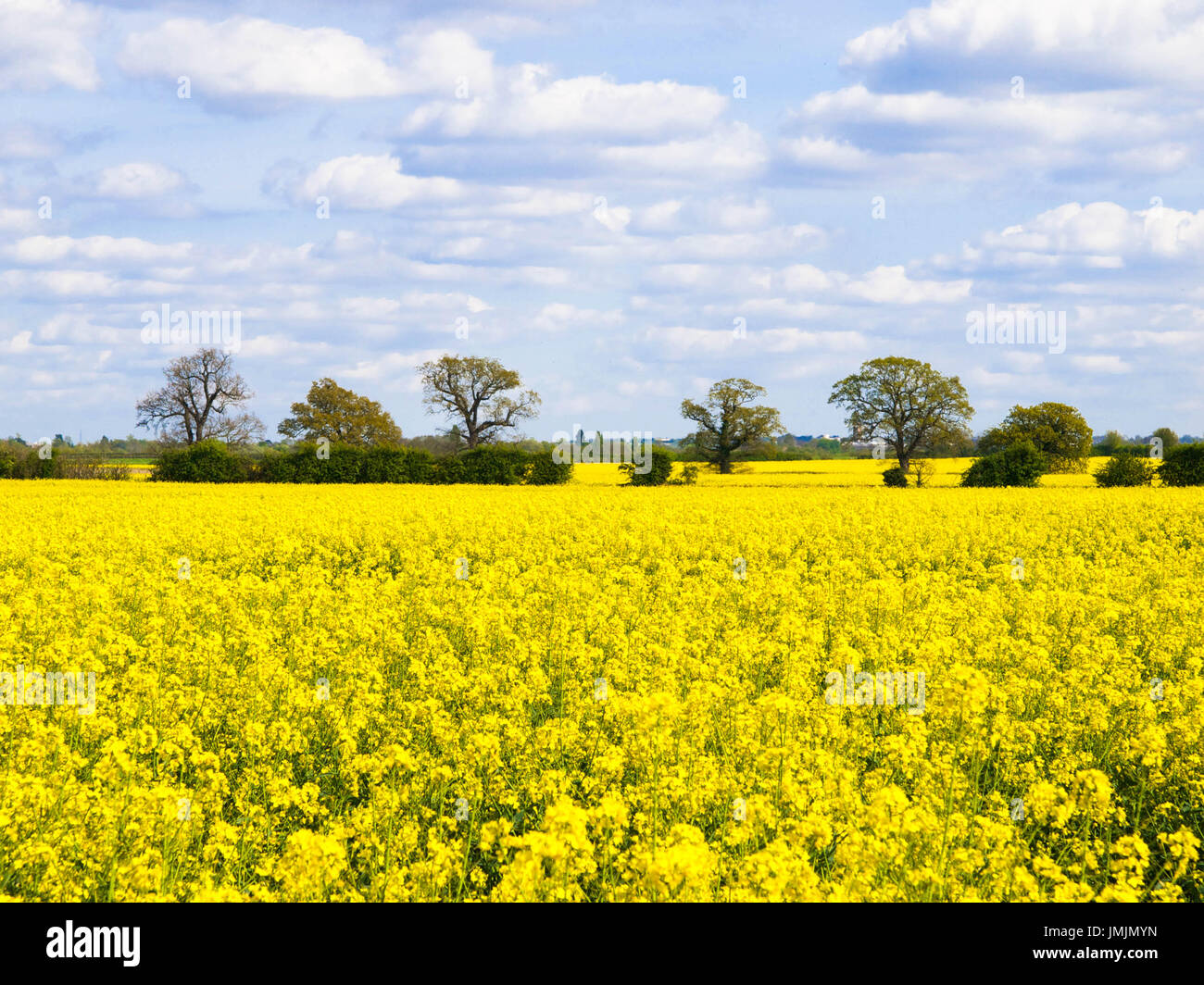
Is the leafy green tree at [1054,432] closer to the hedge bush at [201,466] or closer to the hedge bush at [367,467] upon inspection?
the hedge bush at [367,467]

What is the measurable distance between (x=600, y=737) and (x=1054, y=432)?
215 ft

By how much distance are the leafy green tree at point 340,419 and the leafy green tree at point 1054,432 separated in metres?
42.8

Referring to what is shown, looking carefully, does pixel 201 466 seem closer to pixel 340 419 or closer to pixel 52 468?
pixel 52 468

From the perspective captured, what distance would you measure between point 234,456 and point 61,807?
50073 mm

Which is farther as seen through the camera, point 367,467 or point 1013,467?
point 1013,467

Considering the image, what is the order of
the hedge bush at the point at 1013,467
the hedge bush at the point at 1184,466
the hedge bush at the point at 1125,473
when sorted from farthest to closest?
the hedge bush at the point at 1013,467
the hedge bush at the point at 1125,473
the hedge bush at the point at 1184,466

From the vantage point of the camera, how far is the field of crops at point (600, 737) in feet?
15.8

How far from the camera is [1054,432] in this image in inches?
2542

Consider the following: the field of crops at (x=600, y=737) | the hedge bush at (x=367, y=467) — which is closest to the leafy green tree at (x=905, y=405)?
the hedge bush at (x=367, y=467)

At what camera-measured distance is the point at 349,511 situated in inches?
984

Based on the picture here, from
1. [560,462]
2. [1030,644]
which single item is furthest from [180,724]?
[560,462]

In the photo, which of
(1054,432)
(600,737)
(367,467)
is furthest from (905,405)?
(600,737)

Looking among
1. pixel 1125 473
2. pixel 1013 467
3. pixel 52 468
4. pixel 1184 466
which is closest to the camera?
pixel 1184 466
